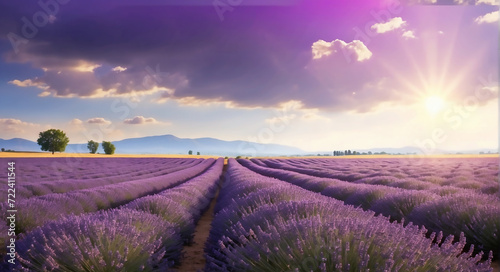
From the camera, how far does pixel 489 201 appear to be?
5.70 meters

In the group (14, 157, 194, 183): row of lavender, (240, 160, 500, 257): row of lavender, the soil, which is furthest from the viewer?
(14, 157, 194, 183): row of lavender

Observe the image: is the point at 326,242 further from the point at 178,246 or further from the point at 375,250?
the point at 178,246

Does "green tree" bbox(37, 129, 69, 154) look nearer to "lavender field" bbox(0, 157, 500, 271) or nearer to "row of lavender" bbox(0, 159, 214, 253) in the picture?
"row of lavender" bbox(0, 159, 214, 253)

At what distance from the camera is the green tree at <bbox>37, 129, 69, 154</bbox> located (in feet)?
202

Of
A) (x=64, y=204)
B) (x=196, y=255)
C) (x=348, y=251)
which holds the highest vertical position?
(x=348, y=251)

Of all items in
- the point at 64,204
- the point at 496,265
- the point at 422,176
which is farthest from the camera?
the point at 422,176

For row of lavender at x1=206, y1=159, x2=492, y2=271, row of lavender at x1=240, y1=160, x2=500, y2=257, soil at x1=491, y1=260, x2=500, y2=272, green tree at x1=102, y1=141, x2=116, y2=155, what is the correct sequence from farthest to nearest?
green tree at x1=102, y1=141, x2=116, y2=155, row of lavender at x1=240, y1=160, x2=500, y2=257, soil at x1=491, y1=260, x2=500, y2=272, row of lavender at x1=206, y1=159, x2=492, y2=271

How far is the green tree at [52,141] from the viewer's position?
61.6 m

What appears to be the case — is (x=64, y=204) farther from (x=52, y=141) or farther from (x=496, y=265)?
(x=52, y=141)

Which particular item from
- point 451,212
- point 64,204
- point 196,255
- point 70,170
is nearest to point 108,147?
point 70,170

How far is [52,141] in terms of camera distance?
6156cm

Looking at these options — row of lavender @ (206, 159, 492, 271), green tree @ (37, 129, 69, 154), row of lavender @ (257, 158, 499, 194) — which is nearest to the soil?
row of lavender @ (206, 159, 492, 271)

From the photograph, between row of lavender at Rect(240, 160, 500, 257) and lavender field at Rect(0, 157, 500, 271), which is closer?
lavender field at Rect(0, 157, 500, 271)

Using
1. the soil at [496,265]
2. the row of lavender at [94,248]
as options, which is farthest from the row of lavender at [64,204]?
the soil at [496,265]
